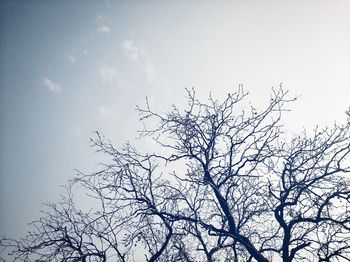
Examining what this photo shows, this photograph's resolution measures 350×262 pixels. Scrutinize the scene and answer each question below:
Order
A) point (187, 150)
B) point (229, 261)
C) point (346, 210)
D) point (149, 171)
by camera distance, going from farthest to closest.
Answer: point (229, 261)
point (149, 171)
point (187, 150)
point (346, 210)

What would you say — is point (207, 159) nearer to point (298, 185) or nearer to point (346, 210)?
point (298, 185)

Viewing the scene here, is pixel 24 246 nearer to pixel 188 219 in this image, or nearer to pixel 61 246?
pixel 61 246

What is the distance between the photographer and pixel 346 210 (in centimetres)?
589

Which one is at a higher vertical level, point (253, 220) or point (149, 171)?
point (149, 171)

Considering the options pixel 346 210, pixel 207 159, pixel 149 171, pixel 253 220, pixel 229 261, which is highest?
pixel 149 171

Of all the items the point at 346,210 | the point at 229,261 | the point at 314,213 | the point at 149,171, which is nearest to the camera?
the point at 346,210

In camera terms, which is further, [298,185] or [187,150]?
[187,150]

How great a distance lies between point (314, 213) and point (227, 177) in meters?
2.35

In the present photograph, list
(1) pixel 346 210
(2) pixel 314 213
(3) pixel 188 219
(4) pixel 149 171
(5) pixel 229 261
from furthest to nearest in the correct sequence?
(5) pixel 229 261 < (4) pixel 149 171 < (3) pixel 188 219 < (2) pixel 314 213 < (1) pixel 346 210

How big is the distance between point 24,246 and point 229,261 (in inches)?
269

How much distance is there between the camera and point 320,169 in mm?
6547

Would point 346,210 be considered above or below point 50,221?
below

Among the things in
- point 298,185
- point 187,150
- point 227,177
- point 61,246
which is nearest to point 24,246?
point 61,246

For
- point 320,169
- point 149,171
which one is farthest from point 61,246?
point 320,169
